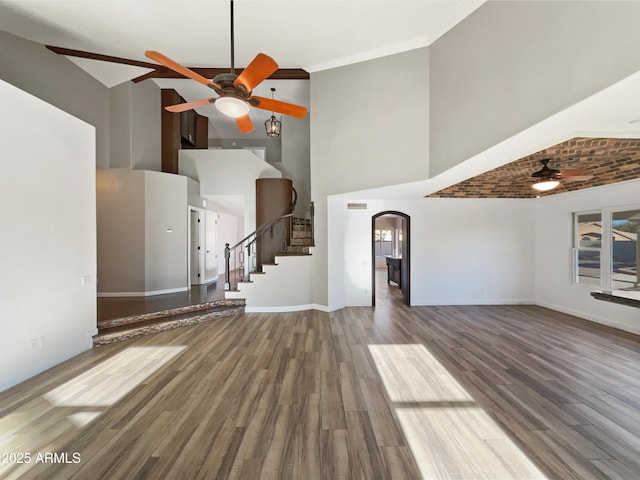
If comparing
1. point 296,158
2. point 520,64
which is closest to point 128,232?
point 296,158

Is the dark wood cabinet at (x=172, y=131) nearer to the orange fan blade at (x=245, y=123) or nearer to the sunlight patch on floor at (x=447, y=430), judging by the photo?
the orange fan blade at (x=245, y=123)

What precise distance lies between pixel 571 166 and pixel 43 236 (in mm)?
7314

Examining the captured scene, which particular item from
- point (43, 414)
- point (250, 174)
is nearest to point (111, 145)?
point (250, 174)

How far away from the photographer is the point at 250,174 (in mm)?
7543

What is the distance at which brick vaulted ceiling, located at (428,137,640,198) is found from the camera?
125 inches

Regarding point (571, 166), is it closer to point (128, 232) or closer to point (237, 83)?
point (237, 83)

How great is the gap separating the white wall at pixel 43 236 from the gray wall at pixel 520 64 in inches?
200

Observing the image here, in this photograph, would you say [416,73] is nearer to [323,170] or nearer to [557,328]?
[323,170]

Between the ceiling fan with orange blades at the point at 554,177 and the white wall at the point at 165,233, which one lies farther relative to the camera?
the white wall at the point at 165,233

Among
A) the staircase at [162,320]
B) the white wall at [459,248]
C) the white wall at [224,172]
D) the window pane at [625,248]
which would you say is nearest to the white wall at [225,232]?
the white wall at [224,172]

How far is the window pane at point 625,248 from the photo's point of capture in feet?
15.6

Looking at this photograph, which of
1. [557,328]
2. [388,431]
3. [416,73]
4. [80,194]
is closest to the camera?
[388,431]

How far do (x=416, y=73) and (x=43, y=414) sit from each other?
618 centimetres

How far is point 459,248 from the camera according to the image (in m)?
6.70
